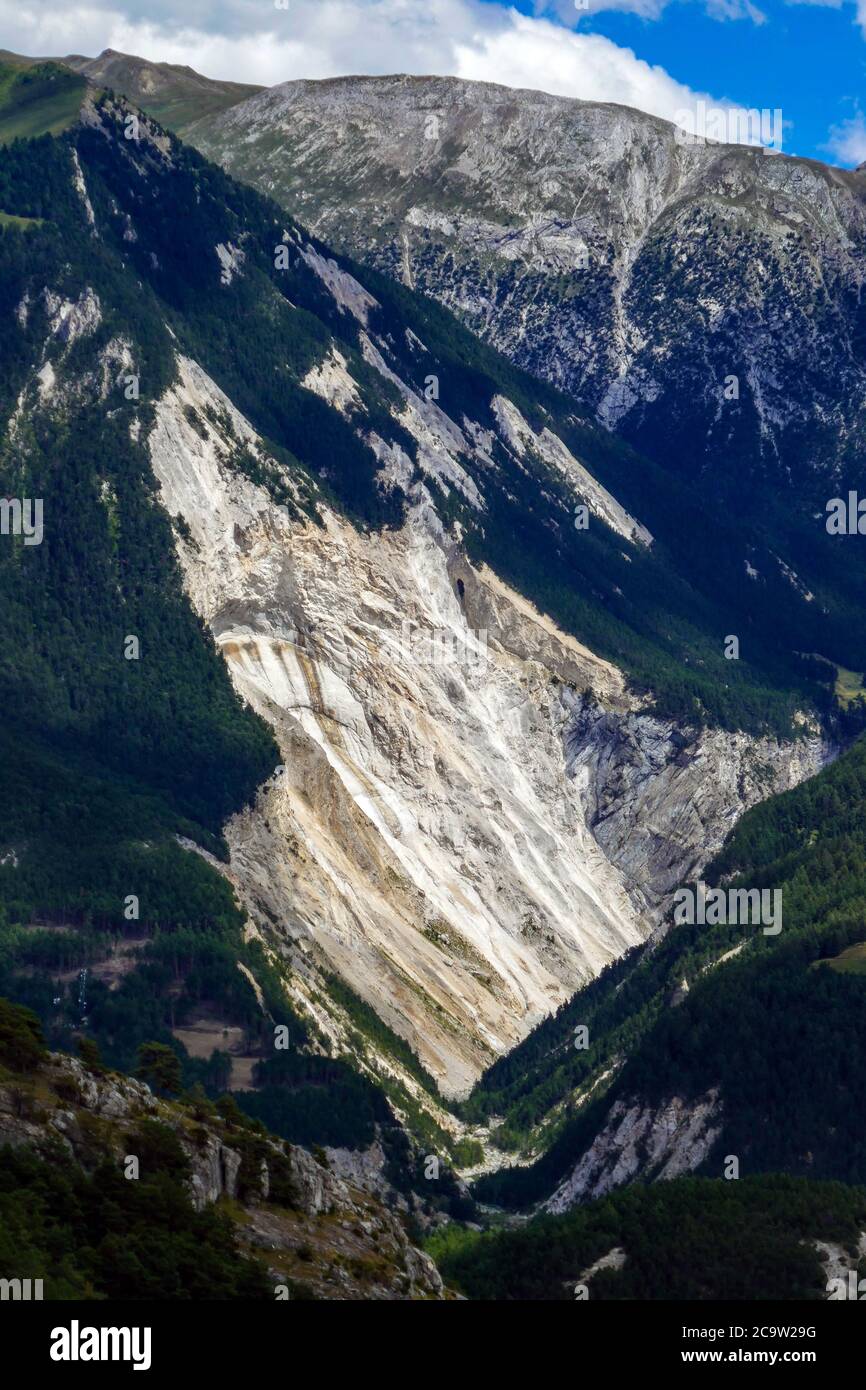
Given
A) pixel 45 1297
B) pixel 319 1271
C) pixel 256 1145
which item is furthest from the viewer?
pixel 256 1145

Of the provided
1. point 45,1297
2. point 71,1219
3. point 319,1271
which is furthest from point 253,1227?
point 45,1297
